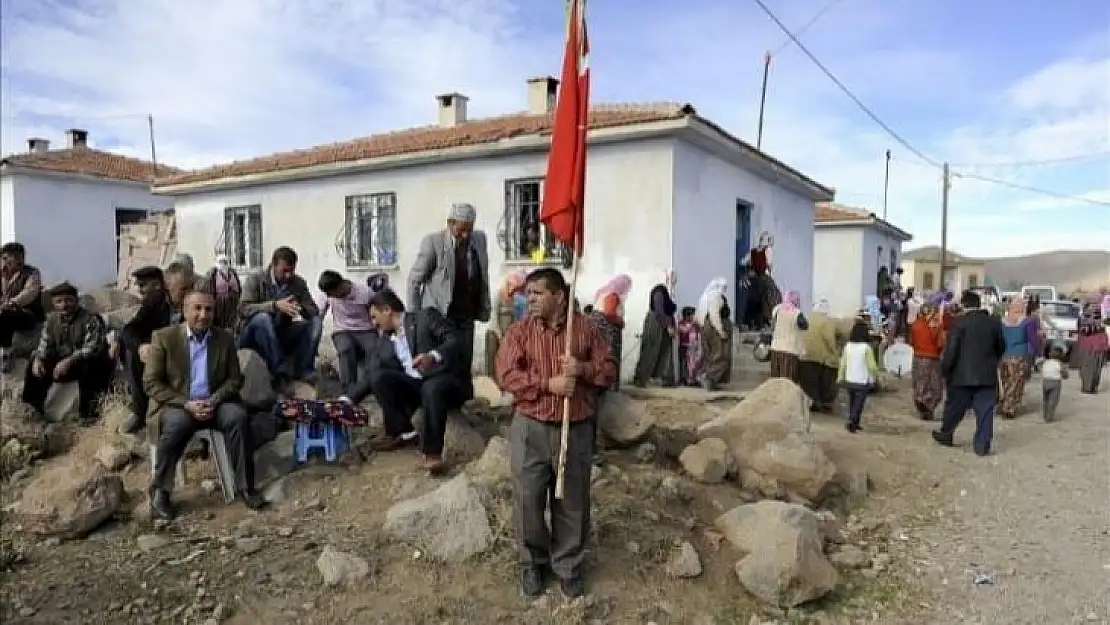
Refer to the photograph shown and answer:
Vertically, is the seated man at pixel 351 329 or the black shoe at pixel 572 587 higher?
the seated man at pixel 351 329

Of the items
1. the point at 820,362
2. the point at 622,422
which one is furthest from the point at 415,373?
the point at 820,362

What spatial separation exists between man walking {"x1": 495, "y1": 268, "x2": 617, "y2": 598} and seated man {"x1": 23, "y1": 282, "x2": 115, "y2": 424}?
4.79 meters

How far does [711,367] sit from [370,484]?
5656 millimetres

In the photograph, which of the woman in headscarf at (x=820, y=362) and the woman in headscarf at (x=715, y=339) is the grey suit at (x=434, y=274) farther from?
the woman in headscarf at (x=820, y=362)

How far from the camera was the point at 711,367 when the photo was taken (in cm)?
992

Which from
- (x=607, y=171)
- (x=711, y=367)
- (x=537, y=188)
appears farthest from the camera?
(x=537, y=188)

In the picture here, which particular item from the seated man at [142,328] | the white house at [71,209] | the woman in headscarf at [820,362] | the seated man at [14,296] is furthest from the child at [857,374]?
the white house at [71,209]

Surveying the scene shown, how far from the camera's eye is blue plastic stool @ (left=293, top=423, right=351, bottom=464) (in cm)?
574

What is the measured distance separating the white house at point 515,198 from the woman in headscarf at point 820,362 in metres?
2.10

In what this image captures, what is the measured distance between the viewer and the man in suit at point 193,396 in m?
4.97

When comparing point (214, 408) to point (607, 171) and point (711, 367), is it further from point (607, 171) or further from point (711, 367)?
point (607, 171)

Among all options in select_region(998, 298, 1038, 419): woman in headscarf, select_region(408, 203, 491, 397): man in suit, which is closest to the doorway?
select_region(998, 298, 1038, 419): woman in headscarf

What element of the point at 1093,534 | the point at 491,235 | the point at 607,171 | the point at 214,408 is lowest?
the point at 1093,534

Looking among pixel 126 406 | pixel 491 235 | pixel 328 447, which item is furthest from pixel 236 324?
pixel 491 235
